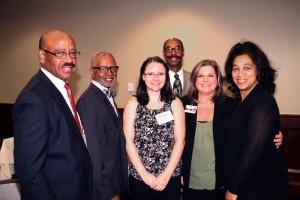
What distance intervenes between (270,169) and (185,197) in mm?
841

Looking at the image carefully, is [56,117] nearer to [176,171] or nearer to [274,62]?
[176,171]

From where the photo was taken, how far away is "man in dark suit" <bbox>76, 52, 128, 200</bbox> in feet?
5.96

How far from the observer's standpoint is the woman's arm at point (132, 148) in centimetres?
200

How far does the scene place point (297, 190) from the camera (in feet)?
11.7

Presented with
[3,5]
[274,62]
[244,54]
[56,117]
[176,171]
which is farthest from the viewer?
[3,5]

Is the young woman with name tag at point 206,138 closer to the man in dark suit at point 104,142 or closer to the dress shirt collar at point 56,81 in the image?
the man in dark suit at point 104,142

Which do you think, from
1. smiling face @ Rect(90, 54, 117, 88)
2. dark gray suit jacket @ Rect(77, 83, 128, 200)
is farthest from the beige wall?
dark gray suit jacket @ Rect(77, 83, 128, 200)

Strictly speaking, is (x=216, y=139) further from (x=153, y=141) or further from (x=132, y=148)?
(x=132, y=148)

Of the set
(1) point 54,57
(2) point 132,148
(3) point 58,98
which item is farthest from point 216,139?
(1) point 54,57

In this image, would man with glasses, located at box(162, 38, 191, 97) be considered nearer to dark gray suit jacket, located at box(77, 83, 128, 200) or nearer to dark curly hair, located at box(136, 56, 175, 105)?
dark curly hair, located at box(136, 56, 175, 105)

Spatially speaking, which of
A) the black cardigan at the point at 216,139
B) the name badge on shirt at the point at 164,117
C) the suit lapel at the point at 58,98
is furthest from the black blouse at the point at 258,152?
the suit lapel at the point at 58,98

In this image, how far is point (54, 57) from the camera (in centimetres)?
148

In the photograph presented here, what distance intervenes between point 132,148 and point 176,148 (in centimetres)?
38

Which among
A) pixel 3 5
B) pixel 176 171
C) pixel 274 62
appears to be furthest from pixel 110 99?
pixel 3 5
